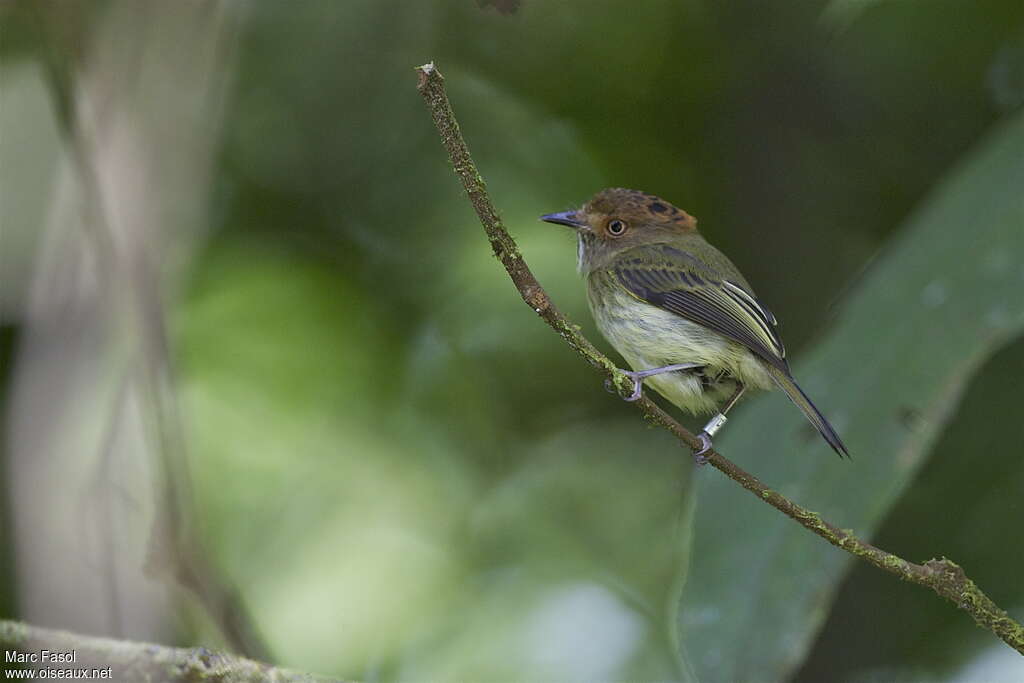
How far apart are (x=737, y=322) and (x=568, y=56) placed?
239 centimetres

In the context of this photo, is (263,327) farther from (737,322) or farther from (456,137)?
(456,137)

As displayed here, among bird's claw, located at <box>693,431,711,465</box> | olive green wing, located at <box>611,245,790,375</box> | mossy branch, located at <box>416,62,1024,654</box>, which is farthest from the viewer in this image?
olive green wing, located at <box>611,245,790,375</box>

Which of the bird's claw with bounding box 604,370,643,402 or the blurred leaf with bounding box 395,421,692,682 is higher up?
the bird's claw with bounding box 604,370,643,402

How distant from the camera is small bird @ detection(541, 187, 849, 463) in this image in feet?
9.28

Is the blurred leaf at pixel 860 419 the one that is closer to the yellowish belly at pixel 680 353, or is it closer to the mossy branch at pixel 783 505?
the yellowish belly at pixel 680 353

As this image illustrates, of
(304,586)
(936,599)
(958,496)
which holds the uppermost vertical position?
(958,496)

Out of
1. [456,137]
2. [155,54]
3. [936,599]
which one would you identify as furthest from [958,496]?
[155,54]

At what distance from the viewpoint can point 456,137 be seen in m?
1.72

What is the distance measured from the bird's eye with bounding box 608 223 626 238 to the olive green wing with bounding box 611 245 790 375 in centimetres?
17

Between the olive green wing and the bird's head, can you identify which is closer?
the olive green wing

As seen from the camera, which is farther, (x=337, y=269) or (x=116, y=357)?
(x=337, y=269)

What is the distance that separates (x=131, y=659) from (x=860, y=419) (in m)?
1.72

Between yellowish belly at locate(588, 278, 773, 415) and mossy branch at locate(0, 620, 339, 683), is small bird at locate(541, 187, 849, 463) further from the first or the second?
mossy branch at locate(0, 620, 339, 683)

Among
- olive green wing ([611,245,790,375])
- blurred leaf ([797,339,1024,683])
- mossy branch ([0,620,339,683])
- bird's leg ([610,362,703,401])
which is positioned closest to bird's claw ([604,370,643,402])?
bird's leg ([610,362,703,401])
